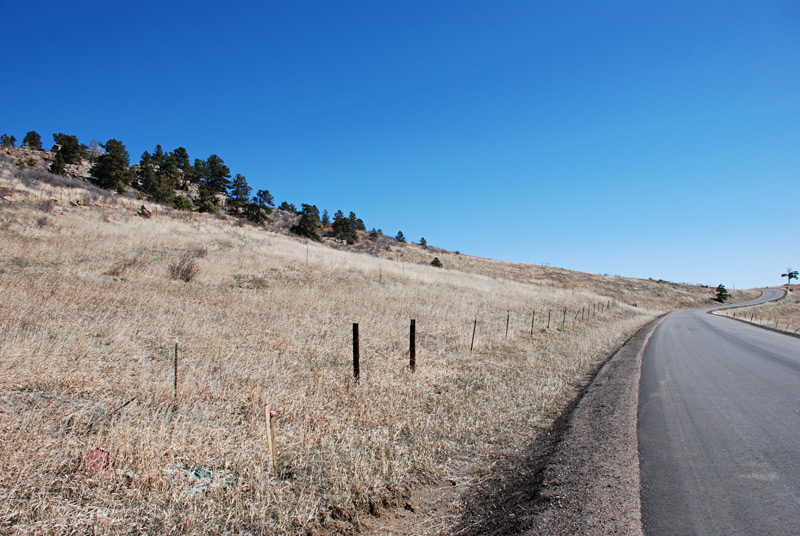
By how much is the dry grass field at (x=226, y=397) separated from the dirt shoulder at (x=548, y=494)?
32 centimetres

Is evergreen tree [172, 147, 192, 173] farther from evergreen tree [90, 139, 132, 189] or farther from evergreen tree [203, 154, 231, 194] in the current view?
evergreen tree [90, 139, 132, 189]

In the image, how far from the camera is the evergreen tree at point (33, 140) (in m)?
A: 59.0

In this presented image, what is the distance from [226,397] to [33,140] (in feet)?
270

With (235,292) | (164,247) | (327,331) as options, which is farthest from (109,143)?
(327,331)

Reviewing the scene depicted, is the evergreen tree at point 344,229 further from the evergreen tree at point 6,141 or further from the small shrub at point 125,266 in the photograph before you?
the evergreen tree at point 6,141

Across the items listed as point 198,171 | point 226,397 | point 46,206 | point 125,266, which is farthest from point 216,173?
point 226,397

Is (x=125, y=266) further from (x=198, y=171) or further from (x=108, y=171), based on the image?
(x=198, y=171)

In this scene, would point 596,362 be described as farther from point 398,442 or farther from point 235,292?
point 235,292

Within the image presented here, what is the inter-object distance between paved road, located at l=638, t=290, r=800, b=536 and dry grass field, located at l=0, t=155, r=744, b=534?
171 centimetres

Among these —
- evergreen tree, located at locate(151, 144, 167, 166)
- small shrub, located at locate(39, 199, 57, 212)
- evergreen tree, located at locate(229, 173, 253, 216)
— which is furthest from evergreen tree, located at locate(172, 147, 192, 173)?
small shrub, located at locate(39, 199, 57, 212)

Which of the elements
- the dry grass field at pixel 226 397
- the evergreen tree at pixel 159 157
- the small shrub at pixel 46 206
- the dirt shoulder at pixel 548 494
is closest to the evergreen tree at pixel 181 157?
the evergreen tree at pixel 159 157

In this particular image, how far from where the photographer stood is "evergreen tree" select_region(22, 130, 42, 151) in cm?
5897

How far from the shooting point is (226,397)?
5707 mm

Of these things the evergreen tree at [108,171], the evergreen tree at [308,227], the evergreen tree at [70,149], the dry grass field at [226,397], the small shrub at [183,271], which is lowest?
the dry grass field at [226,397]
